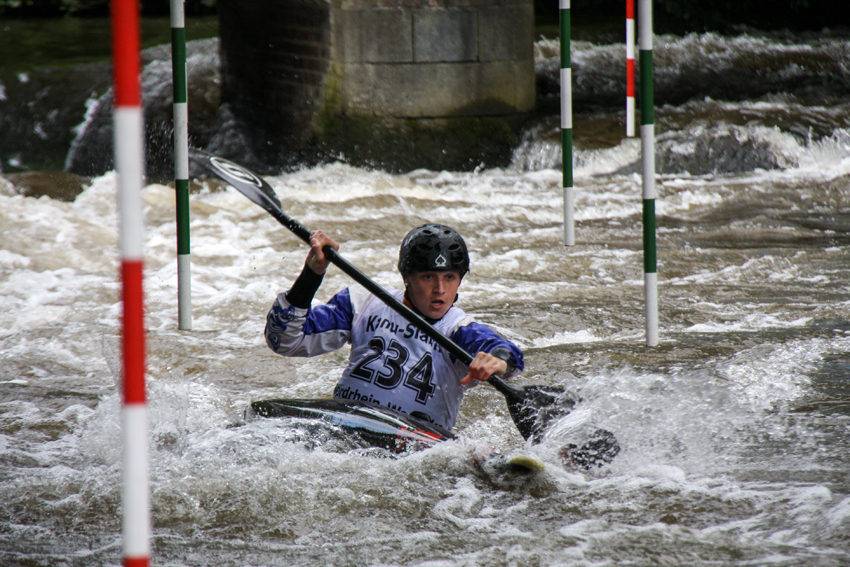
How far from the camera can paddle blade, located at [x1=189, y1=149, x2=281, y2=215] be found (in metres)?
3.39

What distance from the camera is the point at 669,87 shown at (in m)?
10.5

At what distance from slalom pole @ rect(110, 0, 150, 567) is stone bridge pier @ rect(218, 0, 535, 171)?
738 centimetres

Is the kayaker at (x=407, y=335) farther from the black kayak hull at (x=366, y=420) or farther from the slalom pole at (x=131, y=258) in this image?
the slalom pole at (x=131, y=258)

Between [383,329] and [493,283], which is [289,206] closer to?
[493,283]

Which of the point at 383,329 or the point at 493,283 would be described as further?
the point at 493,283

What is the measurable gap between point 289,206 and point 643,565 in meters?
5.65

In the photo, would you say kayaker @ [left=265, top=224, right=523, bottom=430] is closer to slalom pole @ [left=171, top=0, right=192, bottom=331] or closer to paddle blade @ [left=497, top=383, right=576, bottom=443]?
paddle blade @ [left=497, top=383, right=576, bottom=443]

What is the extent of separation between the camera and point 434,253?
275 centimetres

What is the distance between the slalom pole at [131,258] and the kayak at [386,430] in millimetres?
1183

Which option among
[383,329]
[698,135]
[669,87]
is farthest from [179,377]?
[669,87]

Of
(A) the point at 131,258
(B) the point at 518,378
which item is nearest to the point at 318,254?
(B) the point at 518,378

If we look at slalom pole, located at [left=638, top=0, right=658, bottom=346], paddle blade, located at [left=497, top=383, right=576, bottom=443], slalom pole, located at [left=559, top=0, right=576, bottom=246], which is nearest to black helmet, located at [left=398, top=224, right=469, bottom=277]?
paddle blade, located at [left=497, top=383, right=576, bottom=443]

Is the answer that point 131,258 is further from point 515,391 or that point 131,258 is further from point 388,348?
point 515,391

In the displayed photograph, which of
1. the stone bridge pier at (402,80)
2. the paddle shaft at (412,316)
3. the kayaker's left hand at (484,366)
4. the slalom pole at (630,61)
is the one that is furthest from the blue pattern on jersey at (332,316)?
the stone bridge pier at (402,80)
